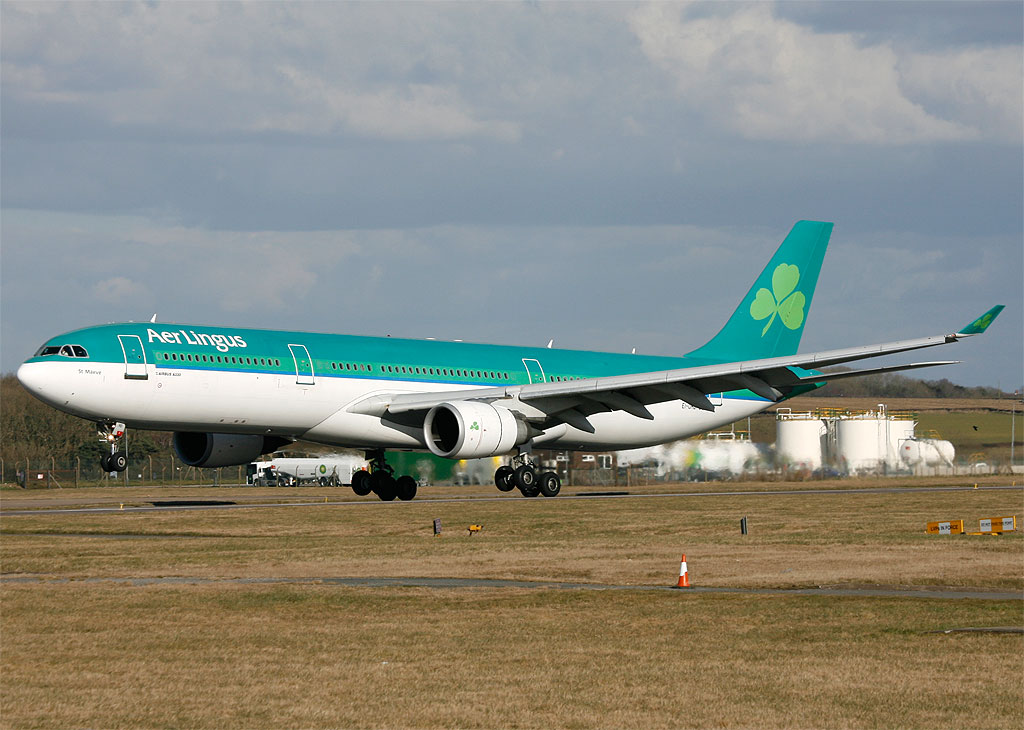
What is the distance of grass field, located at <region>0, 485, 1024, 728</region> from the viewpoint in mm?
12594

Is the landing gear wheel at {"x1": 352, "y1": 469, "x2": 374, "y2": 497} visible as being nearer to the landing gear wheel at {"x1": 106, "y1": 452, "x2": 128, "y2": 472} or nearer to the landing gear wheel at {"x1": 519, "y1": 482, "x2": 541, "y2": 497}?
the landing gear wheel at {"x1": 519, "y1": 482, "x2": 541, "y2": 497}

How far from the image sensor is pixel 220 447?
4234 cm

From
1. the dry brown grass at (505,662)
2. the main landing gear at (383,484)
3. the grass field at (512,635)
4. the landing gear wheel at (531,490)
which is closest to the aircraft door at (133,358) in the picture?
the grass field at (512,635)

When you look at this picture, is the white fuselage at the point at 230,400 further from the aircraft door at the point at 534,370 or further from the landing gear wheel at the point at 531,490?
the aircraft door at the point at 534,370

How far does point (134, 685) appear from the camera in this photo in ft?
45.6

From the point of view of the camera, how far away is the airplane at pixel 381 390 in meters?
35.7

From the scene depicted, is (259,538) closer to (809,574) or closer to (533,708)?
(809,574)

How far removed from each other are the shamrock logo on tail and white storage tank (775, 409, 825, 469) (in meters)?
19.2

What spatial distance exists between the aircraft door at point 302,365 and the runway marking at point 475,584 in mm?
13981

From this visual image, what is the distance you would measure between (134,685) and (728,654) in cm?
665

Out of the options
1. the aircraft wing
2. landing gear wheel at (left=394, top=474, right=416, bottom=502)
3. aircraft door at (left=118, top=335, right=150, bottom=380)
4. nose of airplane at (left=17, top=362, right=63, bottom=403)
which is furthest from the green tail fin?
nose of airplane at (left=17, top=362, right=63, bottom=403)

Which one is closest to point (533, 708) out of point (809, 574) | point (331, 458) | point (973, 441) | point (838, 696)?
point (838, 696)

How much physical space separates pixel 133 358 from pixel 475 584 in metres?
16.5

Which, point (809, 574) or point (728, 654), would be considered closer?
point (728, 654)
